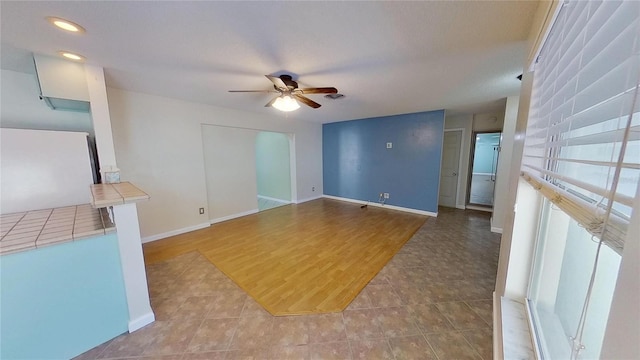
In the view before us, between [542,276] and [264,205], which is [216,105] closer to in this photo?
[264,205]

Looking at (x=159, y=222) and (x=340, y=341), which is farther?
(x=159, y=222)

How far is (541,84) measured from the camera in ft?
3.52

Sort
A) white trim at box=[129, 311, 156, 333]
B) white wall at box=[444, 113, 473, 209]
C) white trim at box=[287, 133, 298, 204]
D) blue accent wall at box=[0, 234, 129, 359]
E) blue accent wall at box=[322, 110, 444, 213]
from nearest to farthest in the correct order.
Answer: blue accent wall at box=[0, 234, 129, 359], white trim at box=[129, 311, 156, 333], blue accent wall at box=[322, 110, 444, 213], white wall at box=[444, 113, 473, 209], white trim at box=[287, 133, 298, 204]

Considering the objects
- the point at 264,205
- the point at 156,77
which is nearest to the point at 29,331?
the point at 156,77

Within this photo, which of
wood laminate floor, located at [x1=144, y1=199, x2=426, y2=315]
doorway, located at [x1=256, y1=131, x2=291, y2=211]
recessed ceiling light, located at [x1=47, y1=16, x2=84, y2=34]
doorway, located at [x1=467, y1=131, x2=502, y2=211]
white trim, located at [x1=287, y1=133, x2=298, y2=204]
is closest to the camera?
recessed ceiling light, located at [x1=47, y1=16, x2=84, y2=34]

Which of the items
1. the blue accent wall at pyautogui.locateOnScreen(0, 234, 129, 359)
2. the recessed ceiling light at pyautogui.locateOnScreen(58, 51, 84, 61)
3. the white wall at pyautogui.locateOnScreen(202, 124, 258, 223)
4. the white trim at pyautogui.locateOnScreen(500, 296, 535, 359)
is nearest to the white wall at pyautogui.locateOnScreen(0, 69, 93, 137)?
the recessed ceiling light at pyautogui.locateOnScreen(58, 51, 84, 61)

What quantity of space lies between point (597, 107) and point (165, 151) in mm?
4169

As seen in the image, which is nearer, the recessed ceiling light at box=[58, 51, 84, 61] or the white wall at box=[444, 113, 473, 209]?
the recessed ceiling light at box=[58, 51, 84, 61]

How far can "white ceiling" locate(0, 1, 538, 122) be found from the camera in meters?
1.29

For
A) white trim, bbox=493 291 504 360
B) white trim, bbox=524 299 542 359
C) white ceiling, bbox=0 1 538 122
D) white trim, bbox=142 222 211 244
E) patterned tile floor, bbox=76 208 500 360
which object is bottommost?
patterned tile floor, bbox=76 208 500 360

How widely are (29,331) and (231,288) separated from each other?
1232 millimetres

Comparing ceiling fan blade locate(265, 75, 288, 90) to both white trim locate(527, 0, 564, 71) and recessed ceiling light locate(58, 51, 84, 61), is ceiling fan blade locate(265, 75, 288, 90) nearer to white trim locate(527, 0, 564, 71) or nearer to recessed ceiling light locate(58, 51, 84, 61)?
recessed ceiling light locate(58, 51, 84, 61)

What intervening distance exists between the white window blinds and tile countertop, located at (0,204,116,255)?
2.39 m

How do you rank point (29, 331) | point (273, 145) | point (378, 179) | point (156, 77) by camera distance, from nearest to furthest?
point (29, 331)
point (156, 77)
point (378, 179)
point (273, 145)
